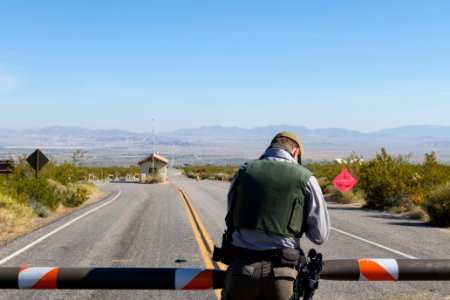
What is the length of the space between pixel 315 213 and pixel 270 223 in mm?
391

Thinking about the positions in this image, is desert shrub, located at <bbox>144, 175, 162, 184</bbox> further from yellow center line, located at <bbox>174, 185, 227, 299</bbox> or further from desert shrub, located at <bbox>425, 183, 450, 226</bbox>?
desert shrub, located at <bbox>425, 183, 450, 226</bbox>

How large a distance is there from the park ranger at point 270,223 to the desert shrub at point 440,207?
13724 millimetres

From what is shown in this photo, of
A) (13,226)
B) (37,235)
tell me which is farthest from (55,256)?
(13,226)

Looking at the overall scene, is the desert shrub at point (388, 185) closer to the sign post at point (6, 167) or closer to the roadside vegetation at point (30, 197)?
the roadside vegetation at point (30, 197)

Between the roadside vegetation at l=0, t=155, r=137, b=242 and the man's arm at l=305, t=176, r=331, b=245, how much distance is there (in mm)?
10496

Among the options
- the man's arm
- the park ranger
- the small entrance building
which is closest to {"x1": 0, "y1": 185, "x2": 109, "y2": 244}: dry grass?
the park ranger

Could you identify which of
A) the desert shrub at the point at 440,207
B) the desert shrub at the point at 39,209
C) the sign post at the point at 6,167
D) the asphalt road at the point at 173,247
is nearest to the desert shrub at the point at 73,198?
the sign post at the point at 6,167

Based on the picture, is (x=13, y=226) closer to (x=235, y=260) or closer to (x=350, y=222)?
(x=350, y=222)

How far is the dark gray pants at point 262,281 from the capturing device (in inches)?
151

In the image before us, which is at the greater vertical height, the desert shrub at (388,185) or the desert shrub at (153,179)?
the desert shrub at (388,185)

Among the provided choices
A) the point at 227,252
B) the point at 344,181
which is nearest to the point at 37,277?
the point at 227,252

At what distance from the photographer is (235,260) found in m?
3.98

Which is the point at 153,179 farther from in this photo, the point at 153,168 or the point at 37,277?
the point at 37,277

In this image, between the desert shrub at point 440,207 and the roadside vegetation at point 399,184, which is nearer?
the desert shrub at point 440,207
